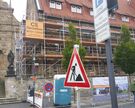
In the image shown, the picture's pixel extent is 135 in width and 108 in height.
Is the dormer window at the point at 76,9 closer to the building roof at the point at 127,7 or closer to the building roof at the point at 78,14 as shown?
the building roof at the point at 78,14

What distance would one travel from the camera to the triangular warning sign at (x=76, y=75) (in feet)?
12.3

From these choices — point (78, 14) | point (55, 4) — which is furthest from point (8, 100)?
point (78, 14)

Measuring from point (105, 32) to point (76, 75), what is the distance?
2.75 ft

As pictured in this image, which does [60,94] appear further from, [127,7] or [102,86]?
[127,7]

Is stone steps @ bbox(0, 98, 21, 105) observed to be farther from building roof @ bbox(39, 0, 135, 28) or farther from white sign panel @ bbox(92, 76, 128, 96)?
building roof @ bbox(39, 0, 135, 28)

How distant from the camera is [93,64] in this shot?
1144 inches

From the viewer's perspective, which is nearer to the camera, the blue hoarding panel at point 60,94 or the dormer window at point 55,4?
the blue hoarding panel at point 60,94

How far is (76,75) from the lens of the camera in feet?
12.7

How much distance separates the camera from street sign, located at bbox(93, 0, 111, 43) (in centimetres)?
351

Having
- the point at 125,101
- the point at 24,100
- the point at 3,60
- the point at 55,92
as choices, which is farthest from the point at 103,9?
the point at 3,60

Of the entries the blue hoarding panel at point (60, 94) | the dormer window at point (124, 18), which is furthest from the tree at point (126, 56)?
the dormer window at point (124, 18)

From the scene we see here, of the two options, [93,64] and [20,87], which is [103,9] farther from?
[93,64]

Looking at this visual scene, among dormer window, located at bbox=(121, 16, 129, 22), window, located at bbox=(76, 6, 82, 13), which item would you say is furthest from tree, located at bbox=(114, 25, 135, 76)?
dormer window, located at bbox=(121, 16, 129, 22)

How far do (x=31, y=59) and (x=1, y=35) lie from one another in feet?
25.0
